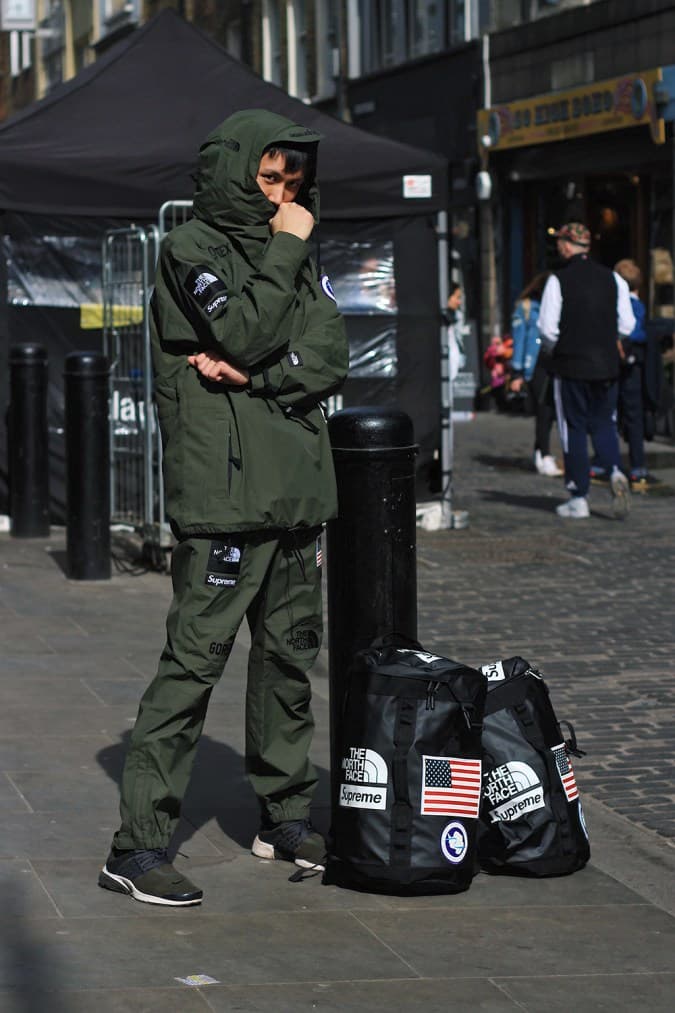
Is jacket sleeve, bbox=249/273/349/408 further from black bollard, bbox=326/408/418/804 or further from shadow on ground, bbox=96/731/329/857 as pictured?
shadow on ground, bbox=96/731/329/857

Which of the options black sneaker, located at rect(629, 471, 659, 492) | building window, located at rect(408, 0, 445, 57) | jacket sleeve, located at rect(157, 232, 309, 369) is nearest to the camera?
jacket sleeve, located at rect(157, 232, 309, 369)

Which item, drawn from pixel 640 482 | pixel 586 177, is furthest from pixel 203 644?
pixel 586 177

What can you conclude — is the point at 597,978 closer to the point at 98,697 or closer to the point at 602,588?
the point at 98,697

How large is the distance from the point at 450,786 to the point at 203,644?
692 millimetres

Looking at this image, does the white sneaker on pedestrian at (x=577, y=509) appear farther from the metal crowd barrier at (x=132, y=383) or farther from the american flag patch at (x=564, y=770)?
the american flag patch at (x=564, y=770)

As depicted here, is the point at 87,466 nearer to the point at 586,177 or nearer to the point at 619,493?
the point at 619,493

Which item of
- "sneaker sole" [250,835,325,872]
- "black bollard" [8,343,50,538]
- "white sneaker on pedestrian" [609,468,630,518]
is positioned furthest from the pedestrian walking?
"sneaker sole" [250,835,325,872]

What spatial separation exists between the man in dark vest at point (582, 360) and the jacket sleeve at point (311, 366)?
26.8 feet

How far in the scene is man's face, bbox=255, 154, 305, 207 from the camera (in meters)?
4.73

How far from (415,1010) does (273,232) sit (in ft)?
6.23

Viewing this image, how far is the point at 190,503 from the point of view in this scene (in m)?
4.69

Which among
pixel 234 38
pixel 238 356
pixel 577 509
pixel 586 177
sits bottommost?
pixel 577 509

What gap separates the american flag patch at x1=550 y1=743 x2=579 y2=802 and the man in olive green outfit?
32.9 inches

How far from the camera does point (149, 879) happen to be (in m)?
4.72
